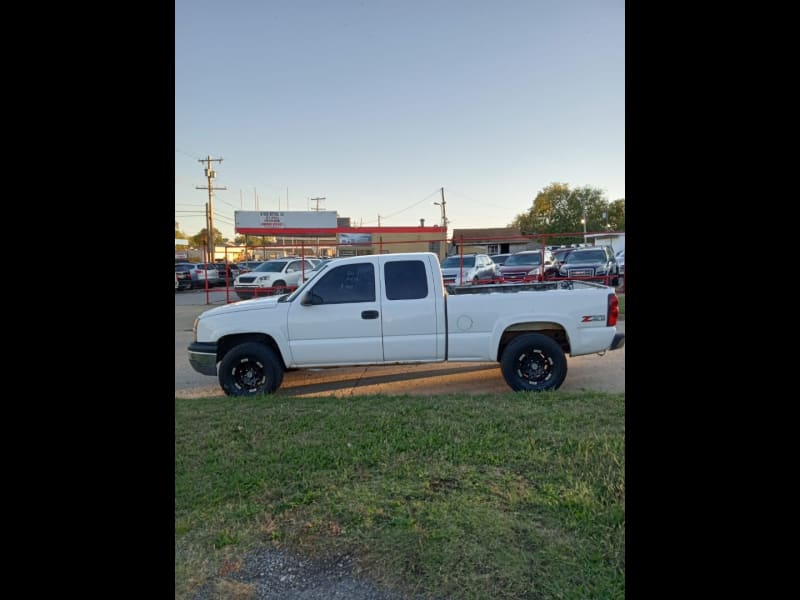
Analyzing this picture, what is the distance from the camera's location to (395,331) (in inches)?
244

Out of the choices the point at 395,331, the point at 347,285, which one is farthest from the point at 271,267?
the point at 395,331

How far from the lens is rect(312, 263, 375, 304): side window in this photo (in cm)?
627

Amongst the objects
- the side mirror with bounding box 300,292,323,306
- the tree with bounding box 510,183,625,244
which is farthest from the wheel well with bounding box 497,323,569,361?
the tree with bounding box 510,183,625,244

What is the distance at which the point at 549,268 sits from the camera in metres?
21.0

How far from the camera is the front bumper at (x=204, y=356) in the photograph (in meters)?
6.13

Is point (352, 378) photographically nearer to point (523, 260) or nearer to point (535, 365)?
point (535, 365)

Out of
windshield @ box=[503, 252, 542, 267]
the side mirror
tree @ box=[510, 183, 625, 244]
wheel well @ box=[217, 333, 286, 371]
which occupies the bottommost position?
wheel well @ box=[217, 333, 286, 371]

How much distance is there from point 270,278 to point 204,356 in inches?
580

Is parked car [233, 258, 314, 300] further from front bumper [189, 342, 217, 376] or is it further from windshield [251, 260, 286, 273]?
front bumper [189, 342, 217, 376]

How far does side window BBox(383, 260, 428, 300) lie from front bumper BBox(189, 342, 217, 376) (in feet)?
7.64
